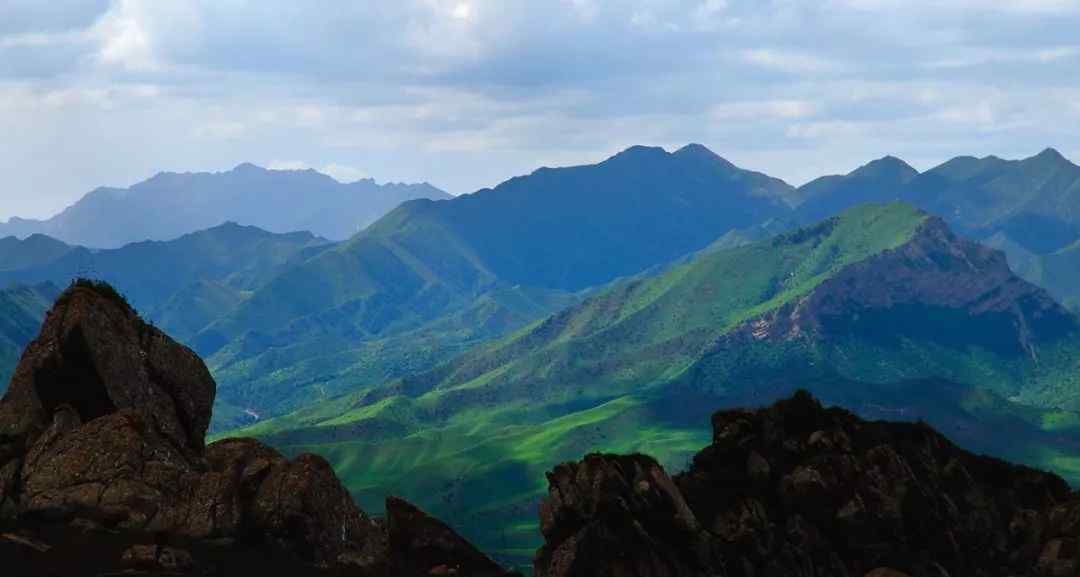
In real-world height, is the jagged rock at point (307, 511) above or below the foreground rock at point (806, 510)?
above

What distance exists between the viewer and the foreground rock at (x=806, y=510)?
85.0 metres

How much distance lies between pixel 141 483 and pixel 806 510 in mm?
51332

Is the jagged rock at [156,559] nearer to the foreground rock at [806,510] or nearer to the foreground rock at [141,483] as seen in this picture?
the foreground rock at [141,483]

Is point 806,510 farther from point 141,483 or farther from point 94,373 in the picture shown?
point 94,373

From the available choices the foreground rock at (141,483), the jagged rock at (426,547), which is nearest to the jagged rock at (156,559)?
the foreground rock at (141,483)

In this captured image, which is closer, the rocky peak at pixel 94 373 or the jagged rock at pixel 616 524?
the jagged rock at pixel 616 524

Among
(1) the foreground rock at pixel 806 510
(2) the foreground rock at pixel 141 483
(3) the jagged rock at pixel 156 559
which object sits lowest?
(1) the foreground rock at pixel 806 510

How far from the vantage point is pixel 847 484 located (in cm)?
10550

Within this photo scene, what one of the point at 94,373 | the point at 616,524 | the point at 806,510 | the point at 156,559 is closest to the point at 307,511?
the point at 156,559

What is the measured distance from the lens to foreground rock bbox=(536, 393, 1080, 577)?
8500 centimetres

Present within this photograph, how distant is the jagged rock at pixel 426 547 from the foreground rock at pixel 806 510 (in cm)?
470

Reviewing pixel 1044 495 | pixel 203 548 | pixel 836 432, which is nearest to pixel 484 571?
pixel 203 548

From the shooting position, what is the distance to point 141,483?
252ft

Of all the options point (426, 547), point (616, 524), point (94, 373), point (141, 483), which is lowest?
point (616, 524)
